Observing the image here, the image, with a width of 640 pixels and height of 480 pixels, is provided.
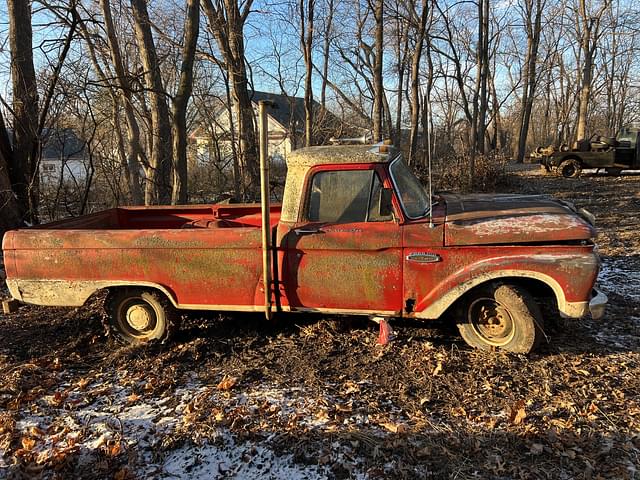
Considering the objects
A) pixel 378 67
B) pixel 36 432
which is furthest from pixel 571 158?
pixel 36 432

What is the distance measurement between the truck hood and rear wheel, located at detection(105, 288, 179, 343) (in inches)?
111

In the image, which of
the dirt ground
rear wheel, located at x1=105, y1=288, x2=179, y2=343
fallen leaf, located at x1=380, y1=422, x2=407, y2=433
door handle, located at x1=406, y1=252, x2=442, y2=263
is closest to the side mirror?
door handle, located at x1=406, y1=252, x2=442, y2=263

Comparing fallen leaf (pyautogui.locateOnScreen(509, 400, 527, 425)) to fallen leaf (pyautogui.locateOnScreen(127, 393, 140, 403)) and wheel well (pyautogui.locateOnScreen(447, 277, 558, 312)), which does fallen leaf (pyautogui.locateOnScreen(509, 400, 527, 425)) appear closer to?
wheel well (pyautogui.locateOnScreen(447, 277, 558, 312))

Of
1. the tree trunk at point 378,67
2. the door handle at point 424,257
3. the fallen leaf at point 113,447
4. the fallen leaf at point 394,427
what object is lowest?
the fallen leaf at point 113,447

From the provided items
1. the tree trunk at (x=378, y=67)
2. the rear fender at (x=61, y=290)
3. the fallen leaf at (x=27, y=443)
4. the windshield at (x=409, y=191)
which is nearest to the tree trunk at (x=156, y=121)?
the rear fender at (x=61, y=290)

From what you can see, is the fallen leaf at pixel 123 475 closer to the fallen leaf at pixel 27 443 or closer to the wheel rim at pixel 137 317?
the fallen leaf at pixel 27 443

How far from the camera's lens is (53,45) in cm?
891

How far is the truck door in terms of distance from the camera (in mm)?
3881

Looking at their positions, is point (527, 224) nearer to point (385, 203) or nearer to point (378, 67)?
point (385, 203)

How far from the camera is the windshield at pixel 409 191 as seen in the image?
395 cm

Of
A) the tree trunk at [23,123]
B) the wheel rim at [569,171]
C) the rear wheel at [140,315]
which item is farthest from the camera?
the wheel rim at [569,171]

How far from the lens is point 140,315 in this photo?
4.54 m

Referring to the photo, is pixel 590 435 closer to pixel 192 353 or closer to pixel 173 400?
pixel 173 400

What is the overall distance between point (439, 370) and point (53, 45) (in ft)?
31.5
